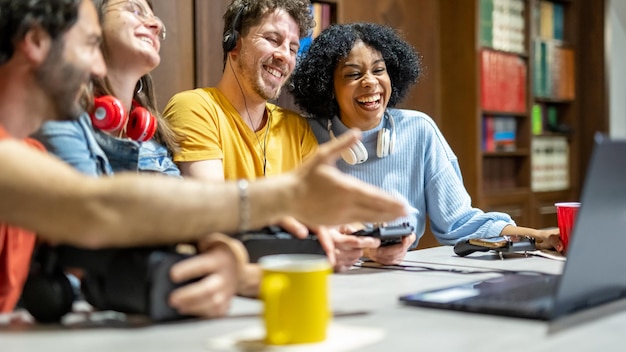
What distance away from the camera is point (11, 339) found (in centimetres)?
91

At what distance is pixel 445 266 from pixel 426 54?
2.73 m

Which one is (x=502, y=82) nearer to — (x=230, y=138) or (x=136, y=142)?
(x=230, y=138)

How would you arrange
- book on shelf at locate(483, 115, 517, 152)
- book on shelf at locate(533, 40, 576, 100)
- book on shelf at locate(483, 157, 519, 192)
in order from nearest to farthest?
1. book on shelf at locate(483, 115, 517, 152)
2. book on shelf at locate(483, 157, 519, 192)
3. book on shelf at locate(533, 40, 576, 100)

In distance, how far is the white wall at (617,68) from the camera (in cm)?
530

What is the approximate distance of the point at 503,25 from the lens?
4.46 meters

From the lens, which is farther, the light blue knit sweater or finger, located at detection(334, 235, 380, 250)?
the light blue knit sweater

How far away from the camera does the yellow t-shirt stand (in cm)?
204

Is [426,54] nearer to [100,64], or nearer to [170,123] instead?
[170,123]

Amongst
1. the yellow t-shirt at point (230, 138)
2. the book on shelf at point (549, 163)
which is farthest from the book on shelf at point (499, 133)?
the yellow t-shirt at point (230, 138)

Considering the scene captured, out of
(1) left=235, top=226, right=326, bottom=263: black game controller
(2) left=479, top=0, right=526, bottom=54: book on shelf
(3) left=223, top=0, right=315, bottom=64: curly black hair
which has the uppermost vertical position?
(2) left=479, top=0, right=526, bottom=54: book on shelf

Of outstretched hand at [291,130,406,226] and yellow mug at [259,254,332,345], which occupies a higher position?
outstretched hand at [291,130,406,226]

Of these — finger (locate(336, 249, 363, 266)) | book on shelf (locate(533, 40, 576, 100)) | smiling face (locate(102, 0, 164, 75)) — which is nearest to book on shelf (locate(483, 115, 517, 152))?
book on shelf (locate(533, 40, 576, 100))

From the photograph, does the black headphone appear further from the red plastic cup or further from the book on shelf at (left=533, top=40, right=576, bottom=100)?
the book on shelf at (left=533, top=40, right=576, bottom=100)

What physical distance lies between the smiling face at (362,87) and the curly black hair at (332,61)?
0.03 metres
